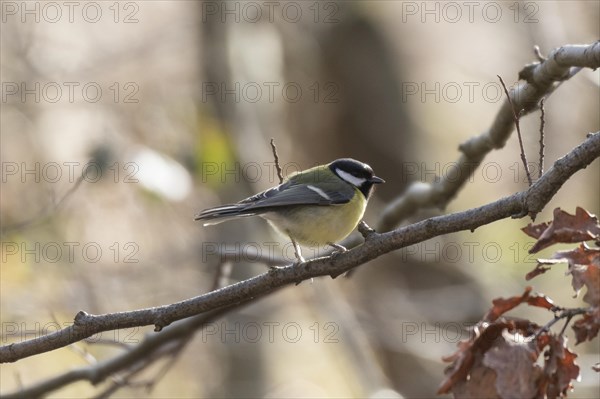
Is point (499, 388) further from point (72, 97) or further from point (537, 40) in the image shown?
point (72, 97)

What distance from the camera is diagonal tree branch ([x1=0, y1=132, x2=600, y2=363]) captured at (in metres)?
2.39

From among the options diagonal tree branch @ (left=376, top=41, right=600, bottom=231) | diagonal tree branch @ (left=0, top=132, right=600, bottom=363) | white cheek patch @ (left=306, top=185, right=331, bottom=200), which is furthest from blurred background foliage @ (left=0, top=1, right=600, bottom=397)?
diagonal tree branch @ (left=0, top=132, right=600, bottom=363)

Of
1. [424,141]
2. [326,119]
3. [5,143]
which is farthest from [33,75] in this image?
[424,141]

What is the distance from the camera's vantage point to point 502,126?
3820 millimetres

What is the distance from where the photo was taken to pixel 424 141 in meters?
8.88

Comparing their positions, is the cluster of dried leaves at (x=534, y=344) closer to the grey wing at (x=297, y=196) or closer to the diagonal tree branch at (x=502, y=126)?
the diagonal tree branch at (x=502, y=126)

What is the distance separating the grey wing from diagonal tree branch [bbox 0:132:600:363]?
43.2 inches

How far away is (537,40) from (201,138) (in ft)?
9.83

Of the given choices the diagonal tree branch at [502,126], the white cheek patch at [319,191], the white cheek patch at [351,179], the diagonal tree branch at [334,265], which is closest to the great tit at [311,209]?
the white cheek patch at [319,191]

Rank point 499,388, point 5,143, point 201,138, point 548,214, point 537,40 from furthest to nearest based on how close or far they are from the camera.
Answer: point 548,214
point 5,143
point 537,40
point 201,138
point 499,388

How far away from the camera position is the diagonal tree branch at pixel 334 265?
7.86ft

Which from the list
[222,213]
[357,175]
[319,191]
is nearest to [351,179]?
[357,175]

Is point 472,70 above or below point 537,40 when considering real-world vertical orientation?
below

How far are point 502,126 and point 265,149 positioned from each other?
3.65m
